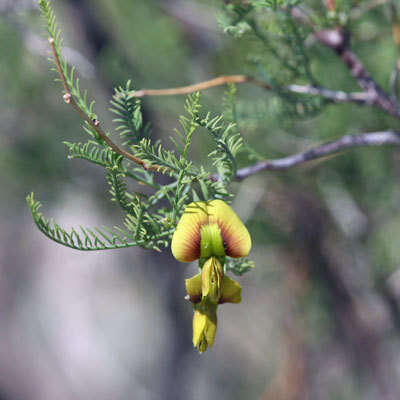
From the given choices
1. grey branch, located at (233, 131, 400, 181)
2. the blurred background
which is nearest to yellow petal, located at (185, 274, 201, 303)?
grey branch, located at (233, 131, 400, 181)

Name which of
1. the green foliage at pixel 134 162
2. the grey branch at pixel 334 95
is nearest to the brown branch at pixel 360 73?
the grey branch at pixel 334 95

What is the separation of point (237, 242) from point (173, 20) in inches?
45.9

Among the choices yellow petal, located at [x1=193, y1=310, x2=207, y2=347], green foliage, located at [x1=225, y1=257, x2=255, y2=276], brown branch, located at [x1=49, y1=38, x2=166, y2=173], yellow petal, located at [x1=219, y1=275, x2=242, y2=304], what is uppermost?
brown branch, located at [x1=49, y1=38, x2=166, y2=173]

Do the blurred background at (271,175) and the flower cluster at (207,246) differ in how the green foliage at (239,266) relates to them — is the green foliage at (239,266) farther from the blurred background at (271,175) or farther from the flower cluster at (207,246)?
the blurred background at (271,175)

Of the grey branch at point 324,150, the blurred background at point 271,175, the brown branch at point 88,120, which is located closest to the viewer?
the brown branch at point 88,120

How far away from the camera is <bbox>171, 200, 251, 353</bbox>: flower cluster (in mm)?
303

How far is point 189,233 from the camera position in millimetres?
305

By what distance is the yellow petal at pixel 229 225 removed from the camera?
31 centimetres

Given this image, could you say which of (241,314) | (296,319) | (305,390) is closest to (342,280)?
(296,319)

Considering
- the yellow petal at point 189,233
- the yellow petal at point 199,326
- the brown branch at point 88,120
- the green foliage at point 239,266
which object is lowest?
the yellow petal at point 199,326

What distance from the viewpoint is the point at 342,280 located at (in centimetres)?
110

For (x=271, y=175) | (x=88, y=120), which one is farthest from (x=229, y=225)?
(x=271, y=175)

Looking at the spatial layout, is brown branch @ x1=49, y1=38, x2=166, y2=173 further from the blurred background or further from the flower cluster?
the blurred background

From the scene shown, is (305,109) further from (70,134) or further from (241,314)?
(241,314)
